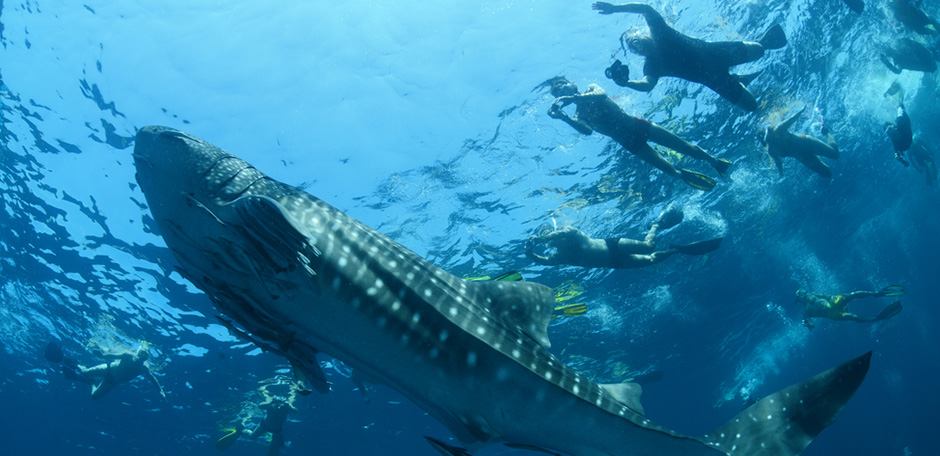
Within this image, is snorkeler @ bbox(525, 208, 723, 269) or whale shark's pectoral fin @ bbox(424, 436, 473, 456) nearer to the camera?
whale shark's pectoral fin @ bbox(424, 436, 473, 456)

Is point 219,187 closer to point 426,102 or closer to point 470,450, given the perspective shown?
point 470,450

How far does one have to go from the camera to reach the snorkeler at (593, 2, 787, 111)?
9.36m

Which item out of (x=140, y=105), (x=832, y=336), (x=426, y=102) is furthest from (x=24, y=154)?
(x=832, y=336)

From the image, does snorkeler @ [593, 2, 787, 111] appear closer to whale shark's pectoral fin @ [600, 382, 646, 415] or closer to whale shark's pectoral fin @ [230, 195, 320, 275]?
whale shark's pectoral fin @ [600, 382, 646, 415]

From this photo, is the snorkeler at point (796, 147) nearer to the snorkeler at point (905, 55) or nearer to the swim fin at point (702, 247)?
the swim fin at point (702, 247)

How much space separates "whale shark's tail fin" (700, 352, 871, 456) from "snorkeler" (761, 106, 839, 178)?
37.7ft

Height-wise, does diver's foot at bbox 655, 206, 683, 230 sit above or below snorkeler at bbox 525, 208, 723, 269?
above

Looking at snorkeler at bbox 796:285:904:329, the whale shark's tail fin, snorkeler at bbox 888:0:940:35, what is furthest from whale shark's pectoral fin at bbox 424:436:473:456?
snorkeler at bbox 888:0:940:35

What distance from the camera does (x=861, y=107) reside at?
61.3 feet

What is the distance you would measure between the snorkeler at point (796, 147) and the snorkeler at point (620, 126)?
3.68 metres

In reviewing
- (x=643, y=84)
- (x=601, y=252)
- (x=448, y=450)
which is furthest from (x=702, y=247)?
(x=448, y=450)

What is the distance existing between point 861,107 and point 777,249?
28.9ft

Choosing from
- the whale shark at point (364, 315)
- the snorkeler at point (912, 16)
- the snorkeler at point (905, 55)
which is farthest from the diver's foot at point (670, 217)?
the snorkeler at point (905, 55)

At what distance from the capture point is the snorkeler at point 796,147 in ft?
40.6
